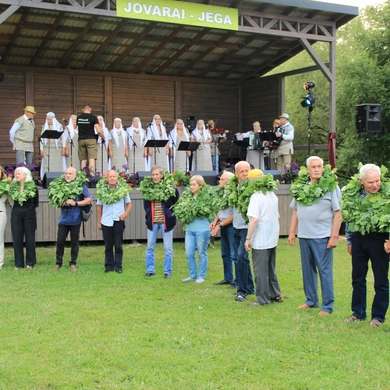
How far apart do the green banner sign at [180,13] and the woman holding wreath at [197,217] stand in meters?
5.93

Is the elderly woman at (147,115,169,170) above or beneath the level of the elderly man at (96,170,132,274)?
above

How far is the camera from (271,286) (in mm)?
7852

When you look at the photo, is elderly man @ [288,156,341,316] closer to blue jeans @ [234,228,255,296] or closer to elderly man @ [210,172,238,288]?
blue jeans @ [234,228,255,296]

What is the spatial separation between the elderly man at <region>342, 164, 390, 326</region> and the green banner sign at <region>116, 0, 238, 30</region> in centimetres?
863

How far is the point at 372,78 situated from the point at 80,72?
55.3ft

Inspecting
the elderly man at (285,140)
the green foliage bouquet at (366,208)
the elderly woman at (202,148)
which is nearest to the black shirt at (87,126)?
the elderly woman at (202,148)

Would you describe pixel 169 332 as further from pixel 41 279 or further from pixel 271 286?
pixel 41 279

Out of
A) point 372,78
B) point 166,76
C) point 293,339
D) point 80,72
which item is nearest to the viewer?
point 293,339

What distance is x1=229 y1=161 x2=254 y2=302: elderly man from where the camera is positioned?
7.90 metres

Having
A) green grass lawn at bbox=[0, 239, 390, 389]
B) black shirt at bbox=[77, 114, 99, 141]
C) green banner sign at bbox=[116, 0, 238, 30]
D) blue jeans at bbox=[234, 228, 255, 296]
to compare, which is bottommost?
green grass lawn at bbox=[0, 239, 390, 389]

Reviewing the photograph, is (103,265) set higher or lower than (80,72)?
lower

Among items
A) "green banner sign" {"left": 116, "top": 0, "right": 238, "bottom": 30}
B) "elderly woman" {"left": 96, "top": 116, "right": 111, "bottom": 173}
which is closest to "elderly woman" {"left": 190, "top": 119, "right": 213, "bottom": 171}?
"elderly woman" {"left": 96, "top": 116, "right": 111, "bottom": 173}

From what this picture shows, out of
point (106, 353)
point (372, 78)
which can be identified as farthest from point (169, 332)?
point (372, 78)

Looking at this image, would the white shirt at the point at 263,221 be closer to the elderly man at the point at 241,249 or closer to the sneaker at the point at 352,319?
the elderly man at the point at 241,249
